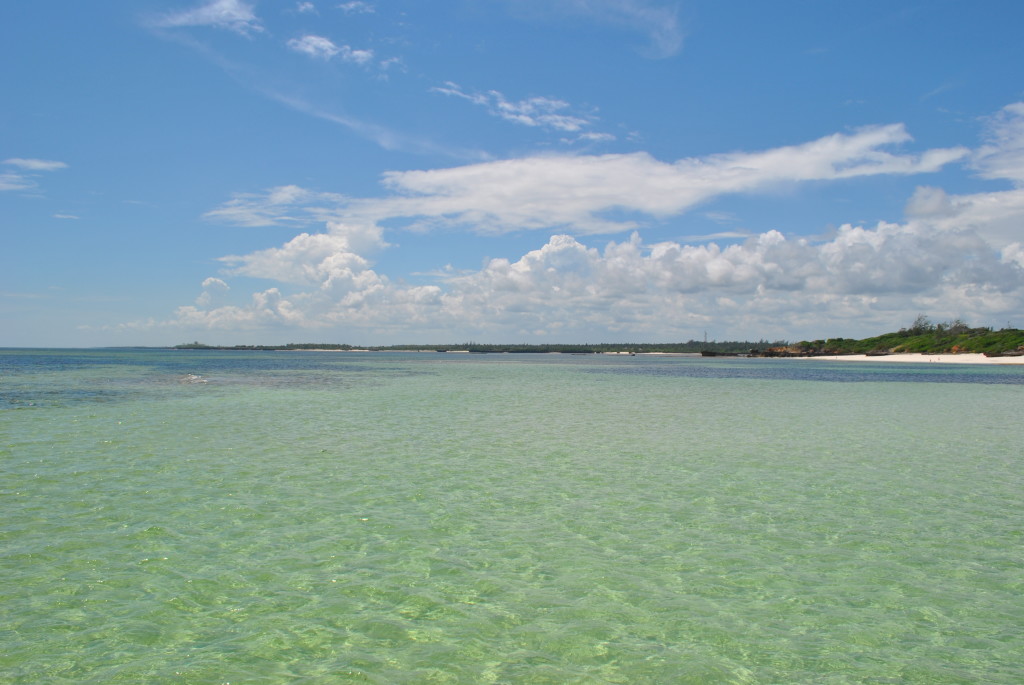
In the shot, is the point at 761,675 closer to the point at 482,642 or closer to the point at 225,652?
the point at 482,642

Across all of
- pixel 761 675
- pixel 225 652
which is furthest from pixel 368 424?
pixel 761 675

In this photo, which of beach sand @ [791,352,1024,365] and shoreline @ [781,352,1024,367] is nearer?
shoreline @ [781,352,1024,367]

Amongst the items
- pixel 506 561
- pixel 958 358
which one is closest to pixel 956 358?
pixel 958 358

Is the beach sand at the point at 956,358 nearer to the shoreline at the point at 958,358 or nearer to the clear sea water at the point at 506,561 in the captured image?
the shoreline at the point at 958,358

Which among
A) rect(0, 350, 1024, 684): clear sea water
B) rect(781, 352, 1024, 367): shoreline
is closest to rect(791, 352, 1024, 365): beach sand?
rect(781, 352, 1024, 367): shoreline

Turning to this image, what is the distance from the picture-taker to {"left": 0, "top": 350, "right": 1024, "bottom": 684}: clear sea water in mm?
7609

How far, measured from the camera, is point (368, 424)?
3003cm

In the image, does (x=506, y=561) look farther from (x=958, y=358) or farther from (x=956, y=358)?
(x=956, y=358)

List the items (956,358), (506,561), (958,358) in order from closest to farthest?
1. (506,561)
2. (958,358)
3. (956,358)

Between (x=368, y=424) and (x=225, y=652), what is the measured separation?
74.1ft

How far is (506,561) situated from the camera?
11.0 meters

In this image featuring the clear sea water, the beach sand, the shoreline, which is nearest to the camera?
the clear sea water

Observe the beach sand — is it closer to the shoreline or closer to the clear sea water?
the shoreline

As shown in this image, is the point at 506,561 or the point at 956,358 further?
the point at 956,358
